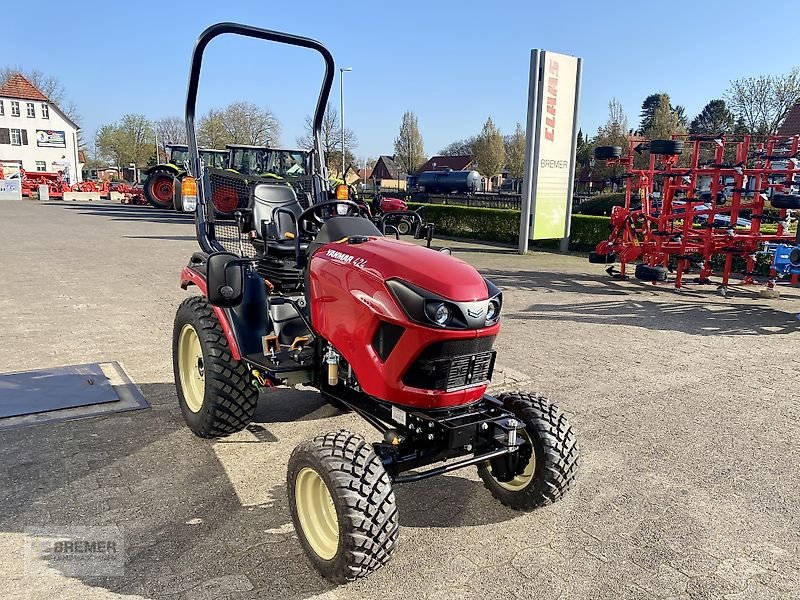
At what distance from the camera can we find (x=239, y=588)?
246 centimetres

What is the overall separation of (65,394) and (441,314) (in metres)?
3.31

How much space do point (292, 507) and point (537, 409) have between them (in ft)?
4.02

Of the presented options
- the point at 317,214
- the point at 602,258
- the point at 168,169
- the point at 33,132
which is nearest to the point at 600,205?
the point at 602,258

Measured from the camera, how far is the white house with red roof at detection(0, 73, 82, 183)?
51.3 metres

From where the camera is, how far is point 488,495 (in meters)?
3.25

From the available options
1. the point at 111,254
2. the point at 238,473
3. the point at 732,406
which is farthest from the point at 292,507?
the point at 111,254

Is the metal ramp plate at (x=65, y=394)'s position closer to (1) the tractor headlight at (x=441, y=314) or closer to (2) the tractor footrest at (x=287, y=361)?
(2) the tractor footrest at (x=287, y=361)

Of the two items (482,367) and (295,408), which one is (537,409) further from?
(295,408)

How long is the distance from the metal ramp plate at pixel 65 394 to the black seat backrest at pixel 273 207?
1.57 metres

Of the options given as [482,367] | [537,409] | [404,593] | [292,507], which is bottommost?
[404,593]

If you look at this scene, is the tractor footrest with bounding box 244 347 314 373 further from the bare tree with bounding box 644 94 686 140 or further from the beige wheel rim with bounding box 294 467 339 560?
the bare tree with bounding box 644 94 686 140

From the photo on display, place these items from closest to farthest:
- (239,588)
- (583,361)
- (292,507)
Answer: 1. (239,588)
2. (292,507)
3. (583,361)

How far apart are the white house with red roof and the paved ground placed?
2162 inches

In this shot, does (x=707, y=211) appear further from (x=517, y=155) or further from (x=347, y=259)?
(x=517, y=155)
